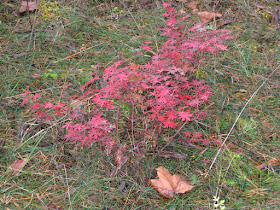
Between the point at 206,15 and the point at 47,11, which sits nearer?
A: the point at 47,11

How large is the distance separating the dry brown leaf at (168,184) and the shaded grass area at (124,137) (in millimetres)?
48

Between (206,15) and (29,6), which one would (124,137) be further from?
(29,6)

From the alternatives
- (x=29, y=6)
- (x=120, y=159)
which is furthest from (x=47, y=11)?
(x=120, y=159)

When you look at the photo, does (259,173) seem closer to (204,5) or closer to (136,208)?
(136,208)

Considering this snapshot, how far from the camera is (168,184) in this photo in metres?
1.72

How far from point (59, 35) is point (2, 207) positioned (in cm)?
203

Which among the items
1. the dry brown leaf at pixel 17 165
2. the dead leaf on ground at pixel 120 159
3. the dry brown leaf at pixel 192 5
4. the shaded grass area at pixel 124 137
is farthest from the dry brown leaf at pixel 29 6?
the dead leaf on ground at pixel 120 159

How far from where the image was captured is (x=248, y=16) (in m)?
3.31

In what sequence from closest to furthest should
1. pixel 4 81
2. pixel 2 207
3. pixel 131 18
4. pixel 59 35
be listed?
1. pixel 2 207
2. pixel 4 81
3. pixel 59 35
4. pixel 131 18

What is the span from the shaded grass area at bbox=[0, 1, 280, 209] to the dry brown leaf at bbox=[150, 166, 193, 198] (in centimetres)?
5

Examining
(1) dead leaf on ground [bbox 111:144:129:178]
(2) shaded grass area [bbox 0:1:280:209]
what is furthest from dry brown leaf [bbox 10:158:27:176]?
(1) dead leaf on ground [bbox 111:144:129:178]

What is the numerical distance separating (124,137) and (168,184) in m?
0.54

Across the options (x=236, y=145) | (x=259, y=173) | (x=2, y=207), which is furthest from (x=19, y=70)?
(x=259, y=173)

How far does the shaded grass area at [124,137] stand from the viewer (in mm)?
1702
